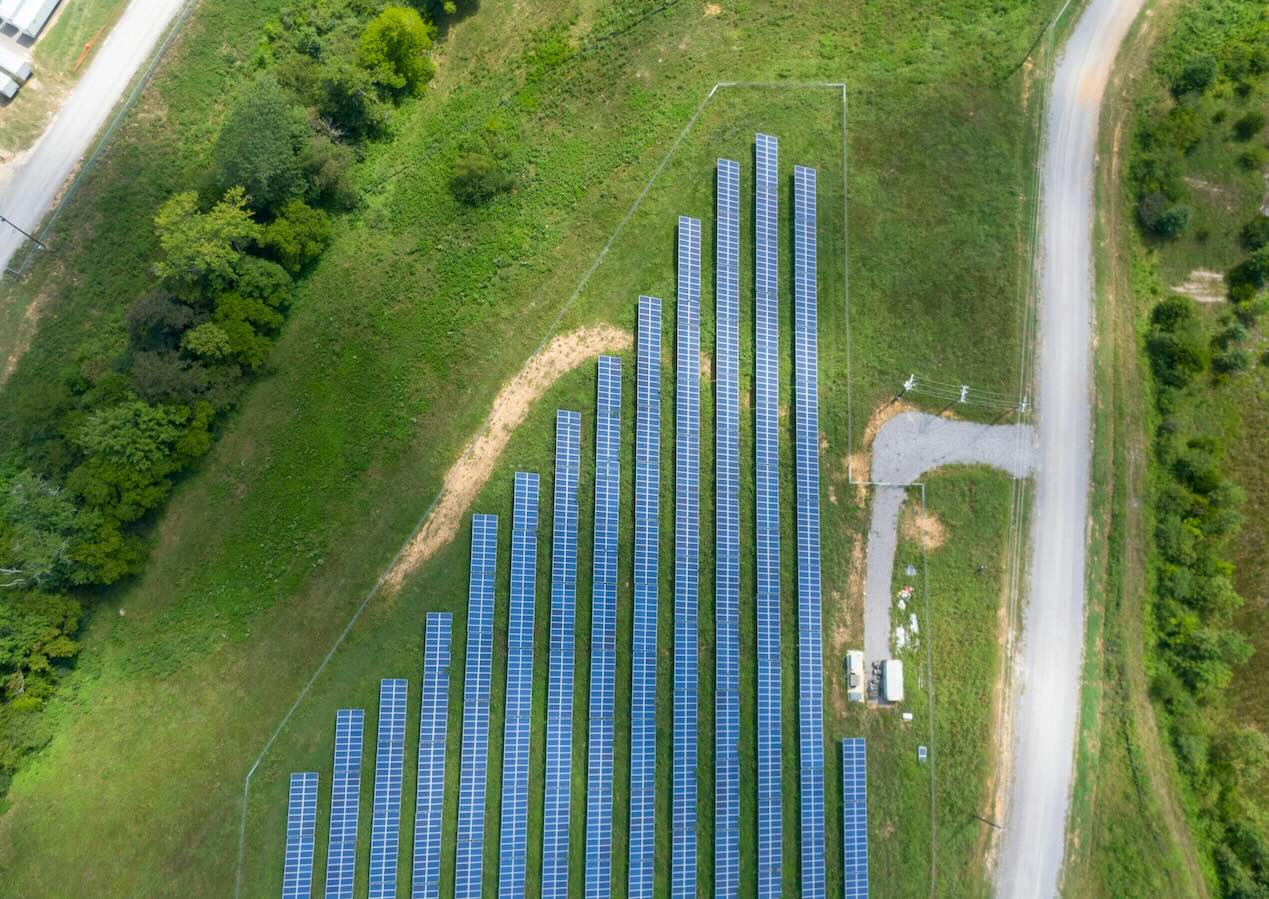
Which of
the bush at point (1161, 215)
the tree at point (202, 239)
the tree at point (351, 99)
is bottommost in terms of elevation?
the tree at point (202, 239)

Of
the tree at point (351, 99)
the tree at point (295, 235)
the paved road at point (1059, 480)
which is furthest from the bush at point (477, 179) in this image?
the paved road at point (1059, 480)

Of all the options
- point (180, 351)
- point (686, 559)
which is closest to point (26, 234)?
point (180, 351)

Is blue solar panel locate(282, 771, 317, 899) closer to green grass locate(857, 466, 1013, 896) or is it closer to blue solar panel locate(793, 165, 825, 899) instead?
blue solar panel locate(793, 165, 825, 899)

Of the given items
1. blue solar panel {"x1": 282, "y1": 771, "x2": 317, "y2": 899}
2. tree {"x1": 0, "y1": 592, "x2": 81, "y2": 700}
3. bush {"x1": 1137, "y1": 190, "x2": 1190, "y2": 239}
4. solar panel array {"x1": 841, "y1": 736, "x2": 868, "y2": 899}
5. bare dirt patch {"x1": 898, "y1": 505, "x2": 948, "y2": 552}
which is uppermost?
bush {"x1": 1137, "y1": 190, "x2": 1190, "y2": 239}

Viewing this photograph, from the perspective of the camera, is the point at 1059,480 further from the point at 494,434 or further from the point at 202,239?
the point at 202,239

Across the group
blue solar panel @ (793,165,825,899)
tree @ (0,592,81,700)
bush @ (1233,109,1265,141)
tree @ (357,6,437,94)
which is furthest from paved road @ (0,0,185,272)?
bush @ (1233,109,1265,141)

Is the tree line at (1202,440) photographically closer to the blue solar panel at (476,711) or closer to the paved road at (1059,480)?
the paved road at (1059,480)
